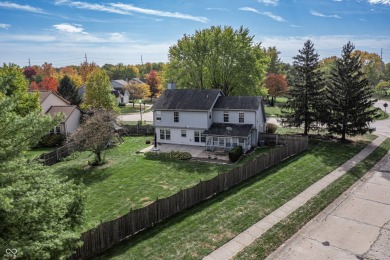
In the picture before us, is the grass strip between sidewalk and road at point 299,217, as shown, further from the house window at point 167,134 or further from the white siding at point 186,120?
the house window at point 167,134

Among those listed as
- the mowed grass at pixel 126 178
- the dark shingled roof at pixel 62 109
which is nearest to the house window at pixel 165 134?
the mowed grass at pixel 126 178

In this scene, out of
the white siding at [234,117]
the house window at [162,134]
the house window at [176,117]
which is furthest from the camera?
the house window at [162,134]

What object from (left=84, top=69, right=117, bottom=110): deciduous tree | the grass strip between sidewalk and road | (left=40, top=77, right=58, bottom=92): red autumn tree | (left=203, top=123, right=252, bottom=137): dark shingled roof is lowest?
the grass strip between sidewalk and road

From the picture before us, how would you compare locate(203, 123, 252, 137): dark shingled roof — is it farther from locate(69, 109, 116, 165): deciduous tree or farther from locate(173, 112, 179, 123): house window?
locate(69, 109, 116, 165): deciduous tree

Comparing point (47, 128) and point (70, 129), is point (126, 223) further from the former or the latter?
point (70, 129)

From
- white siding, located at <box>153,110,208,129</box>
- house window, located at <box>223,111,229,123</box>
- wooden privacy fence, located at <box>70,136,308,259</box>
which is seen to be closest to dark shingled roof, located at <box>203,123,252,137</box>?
house window, located at <box>223,111,229,123</box>

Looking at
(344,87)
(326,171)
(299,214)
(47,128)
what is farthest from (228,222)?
(344,87)

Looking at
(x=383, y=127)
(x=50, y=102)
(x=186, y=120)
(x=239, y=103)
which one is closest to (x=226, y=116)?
(x=239, y=103)
